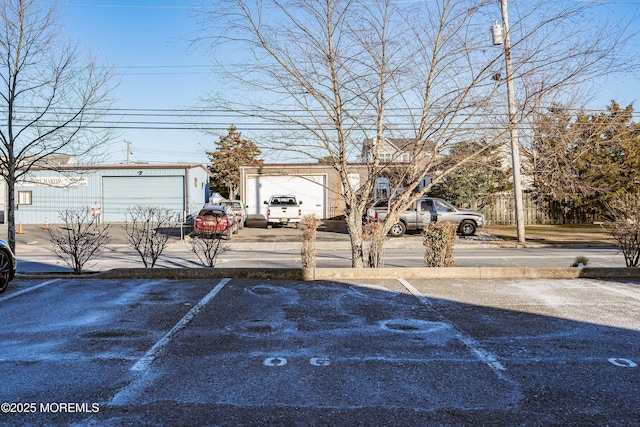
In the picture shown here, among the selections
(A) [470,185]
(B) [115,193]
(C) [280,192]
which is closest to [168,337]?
(A) [470,185]

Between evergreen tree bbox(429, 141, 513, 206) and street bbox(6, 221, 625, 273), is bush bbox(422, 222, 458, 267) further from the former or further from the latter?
evergreen tree bbox(429, 141, 513, 206)

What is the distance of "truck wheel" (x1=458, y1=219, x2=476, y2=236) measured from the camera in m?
21.9

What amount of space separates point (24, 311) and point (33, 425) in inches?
150

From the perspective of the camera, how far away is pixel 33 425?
315 cm

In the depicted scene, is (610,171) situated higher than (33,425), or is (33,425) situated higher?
(610,171)

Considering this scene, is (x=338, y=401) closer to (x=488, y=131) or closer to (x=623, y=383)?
(x=623, y=383)

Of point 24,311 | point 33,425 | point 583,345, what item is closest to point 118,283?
point 24,311

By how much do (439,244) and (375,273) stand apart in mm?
1554

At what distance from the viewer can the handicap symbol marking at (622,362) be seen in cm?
426

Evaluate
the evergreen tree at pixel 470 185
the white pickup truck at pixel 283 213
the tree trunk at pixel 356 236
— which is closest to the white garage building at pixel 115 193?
the white pickup truck at pixel 283 213

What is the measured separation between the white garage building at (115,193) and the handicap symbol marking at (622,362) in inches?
1191

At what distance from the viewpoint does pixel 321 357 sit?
4.49 meters

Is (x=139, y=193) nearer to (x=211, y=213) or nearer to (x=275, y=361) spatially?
(x=211, y=213)

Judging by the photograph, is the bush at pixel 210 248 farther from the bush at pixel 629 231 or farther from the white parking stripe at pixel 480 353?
the bush at pixel 629 231
